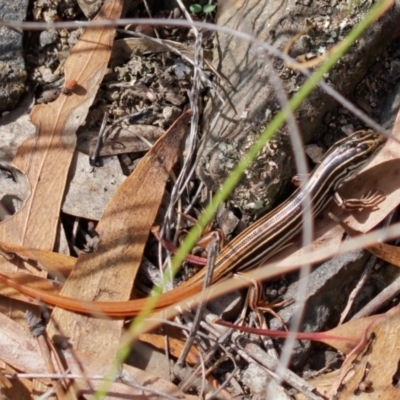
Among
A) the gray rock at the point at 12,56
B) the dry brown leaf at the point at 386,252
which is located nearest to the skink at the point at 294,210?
the dry brown leaf at the point at 386,252

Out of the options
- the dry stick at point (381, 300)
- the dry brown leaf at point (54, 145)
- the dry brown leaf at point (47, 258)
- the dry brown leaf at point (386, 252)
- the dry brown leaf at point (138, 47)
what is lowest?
the dry stick at point (381, 300)

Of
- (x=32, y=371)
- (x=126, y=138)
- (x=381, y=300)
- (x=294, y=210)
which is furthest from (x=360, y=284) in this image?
(x=32, y=371)

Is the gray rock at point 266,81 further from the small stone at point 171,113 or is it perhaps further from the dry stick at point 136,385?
the dry stick at point 136,385

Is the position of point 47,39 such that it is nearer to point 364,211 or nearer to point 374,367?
point 364,211

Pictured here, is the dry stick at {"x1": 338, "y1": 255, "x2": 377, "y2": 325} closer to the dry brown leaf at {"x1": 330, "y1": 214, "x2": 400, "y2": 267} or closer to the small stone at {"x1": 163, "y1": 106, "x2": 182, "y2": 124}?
the dry brown leaf at {"x1": 330, "y1": 214, "x2": 400, "y2": 267}

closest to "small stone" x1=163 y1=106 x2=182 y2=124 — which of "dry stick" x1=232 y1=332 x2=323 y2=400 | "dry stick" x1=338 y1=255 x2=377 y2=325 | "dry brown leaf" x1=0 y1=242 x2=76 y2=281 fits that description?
"dry brown leaf" x1=0 y1=242 x2=76 y2=281

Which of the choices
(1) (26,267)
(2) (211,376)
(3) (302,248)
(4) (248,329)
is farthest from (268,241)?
(1) (26,267)
